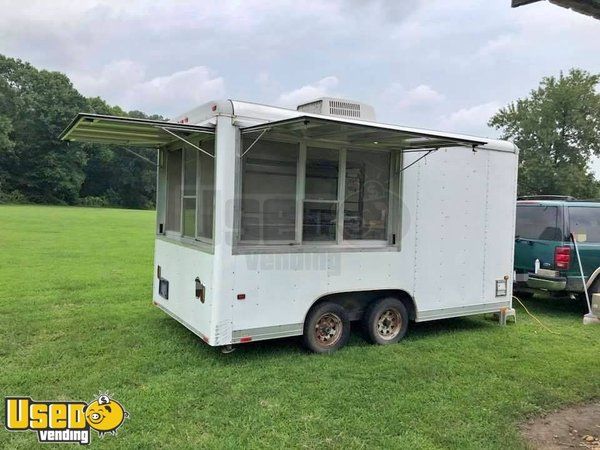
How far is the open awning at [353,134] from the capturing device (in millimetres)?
4734

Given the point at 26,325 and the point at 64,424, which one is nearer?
the point at 64,424

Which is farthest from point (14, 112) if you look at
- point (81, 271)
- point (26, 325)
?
point (26, 325)

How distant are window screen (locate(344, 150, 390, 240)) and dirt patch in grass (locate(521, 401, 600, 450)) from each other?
9.15 feet

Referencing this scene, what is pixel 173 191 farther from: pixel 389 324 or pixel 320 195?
pixel 389 324

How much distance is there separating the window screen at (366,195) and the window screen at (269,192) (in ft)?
2.52

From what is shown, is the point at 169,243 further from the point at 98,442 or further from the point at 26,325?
the point at 98,442

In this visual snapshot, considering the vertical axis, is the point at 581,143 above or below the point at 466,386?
above

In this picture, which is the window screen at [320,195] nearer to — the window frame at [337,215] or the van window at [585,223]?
the window frame at [337,215]

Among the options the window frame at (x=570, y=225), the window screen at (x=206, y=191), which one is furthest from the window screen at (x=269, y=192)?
the window frame at (x=570, y=225)

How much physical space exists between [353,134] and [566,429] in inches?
139

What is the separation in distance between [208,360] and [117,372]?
3.16 ft

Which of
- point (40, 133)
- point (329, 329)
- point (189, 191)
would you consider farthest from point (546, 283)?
point (40, 133)

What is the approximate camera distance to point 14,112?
61.5 meters

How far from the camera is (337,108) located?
20.0 feet
